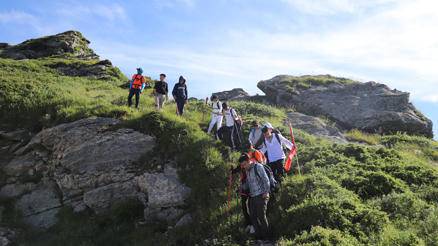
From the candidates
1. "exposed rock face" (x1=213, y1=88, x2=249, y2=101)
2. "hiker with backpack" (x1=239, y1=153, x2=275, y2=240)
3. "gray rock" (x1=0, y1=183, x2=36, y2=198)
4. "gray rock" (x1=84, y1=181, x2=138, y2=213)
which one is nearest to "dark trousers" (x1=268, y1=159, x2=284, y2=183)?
"hiker with backpack" (x1=239, y1=153, x2=275, y2=240)

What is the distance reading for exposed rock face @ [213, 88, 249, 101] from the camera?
3963 centimetres

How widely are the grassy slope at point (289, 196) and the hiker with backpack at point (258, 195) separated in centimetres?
54

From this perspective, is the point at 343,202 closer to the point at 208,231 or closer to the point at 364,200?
the point at 364,200

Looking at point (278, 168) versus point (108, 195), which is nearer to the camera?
point (278, 168)

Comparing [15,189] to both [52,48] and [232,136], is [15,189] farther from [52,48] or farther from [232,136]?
[52,48]

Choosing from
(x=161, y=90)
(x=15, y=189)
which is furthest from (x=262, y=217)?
(x=161, y=90)

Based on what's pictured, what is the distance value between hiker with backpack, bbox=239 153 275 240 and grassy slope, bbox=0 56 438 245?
1.77 feet

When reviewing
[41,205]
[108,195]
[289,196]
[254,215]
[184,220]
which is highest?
[289,196]

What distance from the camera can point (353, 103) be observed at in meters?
32.2

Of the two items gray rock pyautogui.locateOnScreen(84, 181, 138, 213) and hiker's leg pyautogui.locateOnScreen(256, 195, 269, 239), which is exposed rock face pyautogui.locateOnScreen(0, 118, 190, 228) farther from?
hiker's leg pyautogui.locateOnScreen(256, 195, 269, 239)

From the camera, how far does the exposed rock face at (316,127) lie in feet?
84.3

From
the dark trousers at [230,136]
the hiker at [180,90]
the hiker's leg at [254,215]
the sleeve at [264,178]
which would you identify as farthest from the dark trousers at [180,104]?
the hiker's leg at [254,215]

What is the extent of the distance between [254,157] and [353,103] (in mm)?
22956

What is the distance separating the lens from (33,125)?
766 inches
